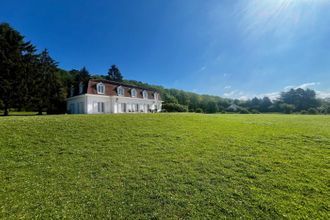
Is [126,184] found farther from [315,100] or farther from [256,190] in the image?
[315,100]

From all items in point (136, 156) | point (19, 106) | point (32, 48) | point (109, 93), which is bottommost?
point (136, 156)

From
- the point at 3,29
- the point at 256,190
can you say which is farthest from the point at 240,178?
the point at 3,29

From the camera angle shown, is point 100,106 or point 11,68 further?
point 100,106

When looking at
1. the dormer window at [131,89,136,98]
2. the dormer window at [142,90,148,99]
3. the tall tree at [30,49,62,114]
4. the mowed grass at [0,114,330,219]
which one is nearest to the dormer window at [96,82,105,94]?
the dormer window at [131,89,136,98]

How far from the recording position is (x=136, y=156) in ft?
21.8

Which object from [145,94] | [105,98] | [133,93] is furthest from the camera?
[145,94]

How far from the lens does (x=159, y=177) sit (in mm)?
5078

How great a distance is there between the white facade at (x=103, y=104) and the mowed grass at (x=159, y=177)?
1548 centimetres

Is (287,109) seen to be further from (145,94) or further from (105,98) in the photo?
(105,98)

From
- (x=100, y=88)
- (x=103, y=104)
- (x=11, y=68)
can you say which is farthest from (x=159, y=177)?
(x=11, y=68)

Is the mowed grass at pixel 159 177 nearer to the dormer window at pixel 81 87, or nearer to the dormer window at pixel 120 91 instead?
the dormer window at pixel 81 87

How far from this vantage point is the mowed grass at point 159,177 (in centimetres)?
372

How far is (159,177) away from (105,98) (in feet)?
76.7

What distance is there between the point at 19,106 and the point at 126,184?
2411 centimetres
